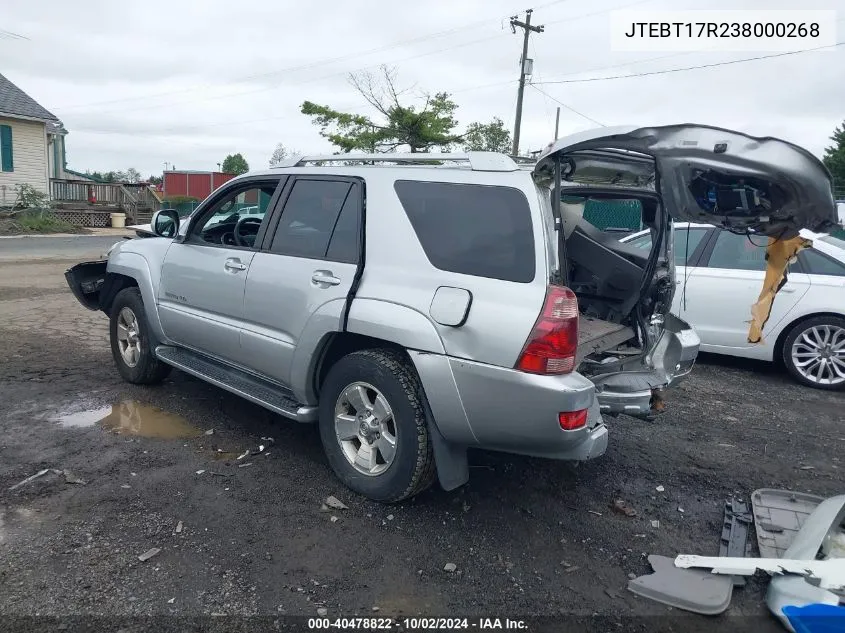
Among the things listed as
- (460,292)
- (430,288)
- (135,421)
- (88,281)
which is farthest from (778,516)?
(88,281)

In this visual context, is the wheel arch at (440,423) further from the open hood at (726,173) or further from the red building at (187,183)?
the red building at (187,183)

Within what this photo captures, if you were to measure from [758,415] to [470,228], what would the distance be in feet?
11.8

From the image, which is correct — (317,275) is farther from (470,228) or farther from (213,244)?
(213,244)

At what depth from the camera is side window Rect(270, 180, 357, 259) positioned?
13.6 ft

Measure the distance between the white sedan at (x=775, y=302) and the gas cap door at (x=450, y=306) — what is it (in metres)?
3.30

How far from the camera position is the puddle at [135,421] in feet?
15.7

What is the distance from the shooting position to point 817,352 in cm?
648

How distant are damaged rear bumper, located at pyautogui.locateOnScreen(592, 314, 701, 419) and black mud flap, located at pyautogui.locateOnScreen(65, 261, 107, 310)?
4572mm

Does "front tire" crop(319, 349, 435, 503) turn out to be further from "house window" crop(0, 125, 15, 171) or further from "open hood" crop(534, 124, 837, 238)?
"house window" crop(0, 125, 15, 171)

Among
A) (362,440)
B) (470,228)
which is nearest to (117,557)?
(362,440)

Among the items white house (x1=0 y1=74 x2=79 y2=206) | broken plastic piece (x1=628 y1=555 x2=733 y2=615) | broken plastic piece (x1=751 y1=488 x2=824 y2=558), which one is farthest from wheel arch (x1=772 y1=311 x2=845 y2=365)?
white house (x1=0 y1=74 x2=79 y2=206)

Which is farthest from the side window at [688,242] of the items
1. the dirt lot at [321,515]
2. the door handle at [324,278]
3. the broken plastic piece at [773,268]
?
the door handle at [324,278]

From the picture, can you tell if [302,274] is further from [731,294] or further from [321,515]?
[731,294]

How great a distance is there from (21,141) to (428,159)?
26593mm
